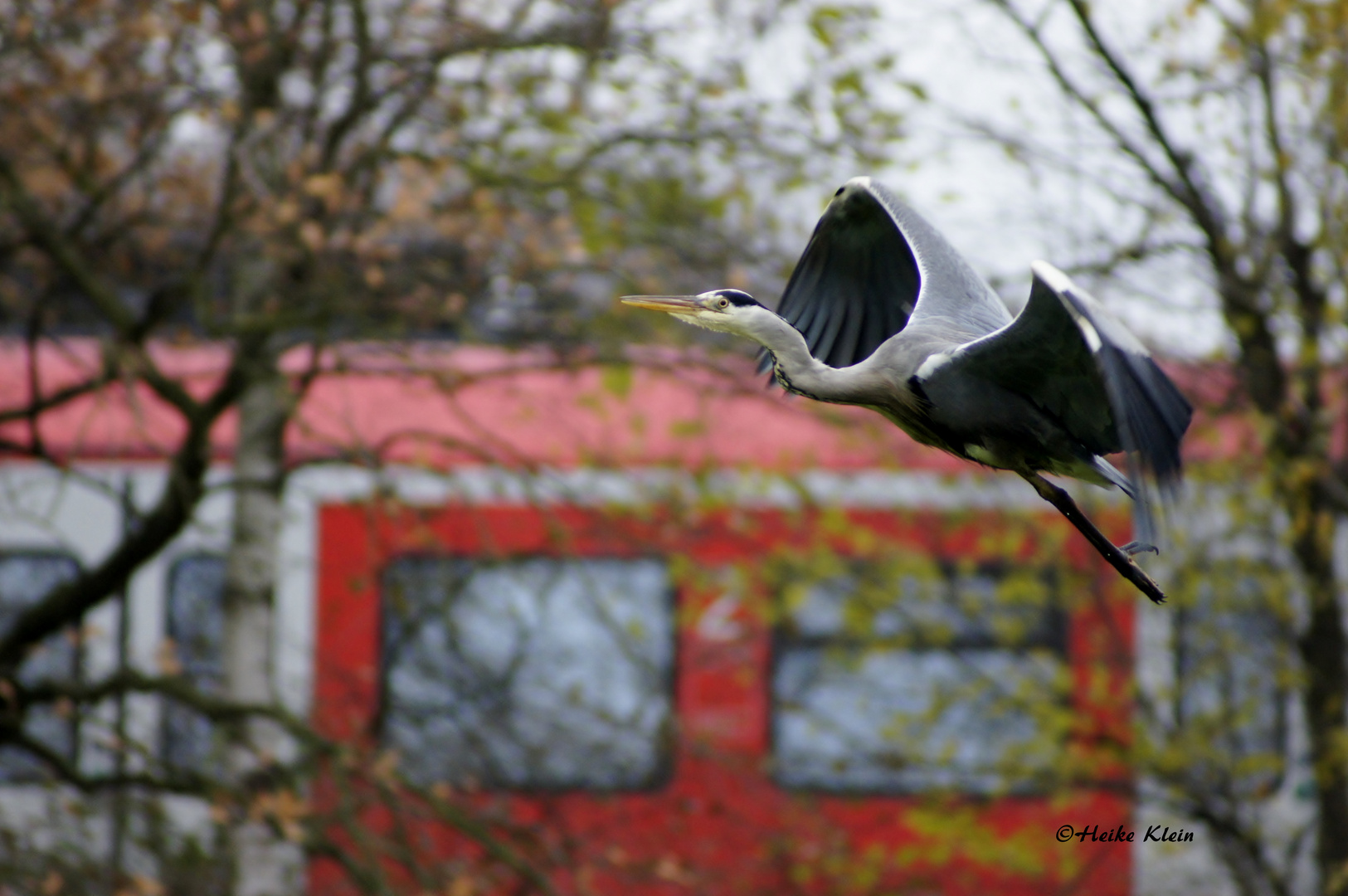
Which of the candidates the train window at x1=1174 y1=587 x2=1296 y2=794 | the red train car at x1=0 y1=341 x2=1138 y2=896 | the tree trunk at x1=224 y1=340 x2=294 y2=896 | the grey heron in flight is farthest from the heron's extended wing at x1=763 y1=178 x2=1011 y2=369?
the train window at x1=1174 y1=587 x2=1296 y2=794

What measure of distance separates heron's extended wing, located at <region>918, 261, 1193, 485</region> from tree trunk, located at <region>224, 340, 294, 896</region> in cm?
390

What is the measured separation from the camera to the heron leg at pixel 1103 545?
290 centimetres

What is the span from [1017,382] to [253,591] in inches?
170

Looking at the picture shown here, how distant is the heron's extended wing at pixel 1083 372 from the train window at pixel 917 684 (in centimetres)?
393

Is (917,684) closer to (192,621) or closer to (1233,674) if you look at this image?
(1233,674)

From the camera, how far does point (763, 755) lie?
7398 mm

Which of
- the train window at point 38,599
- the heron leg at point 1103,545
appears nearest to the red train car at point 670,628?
the train window at point 38,599

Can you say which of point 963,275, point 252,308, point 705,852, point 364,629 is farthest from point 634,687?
point 963,275

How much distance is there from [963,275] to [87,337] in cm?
572

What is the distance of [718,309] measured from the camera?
3129mm

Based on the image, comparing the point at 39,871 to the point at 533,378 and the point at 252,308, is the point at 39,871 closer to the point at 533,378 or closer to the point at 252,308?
the point at 252,308

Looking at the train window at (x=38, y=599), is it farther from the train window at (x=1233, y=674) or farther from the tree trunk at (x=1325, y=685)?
the tree trunk at (x=1325, y=685)

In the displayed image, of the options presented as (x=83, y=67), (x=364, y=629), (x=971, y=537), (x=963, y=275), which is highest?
(x=83, y=67)

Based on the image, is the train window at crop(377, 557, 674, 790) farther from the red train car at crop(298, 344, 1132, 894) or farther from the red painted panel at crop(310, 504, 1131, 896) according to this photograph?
the red painted panel at crop(310, 504, 1131, 896)
